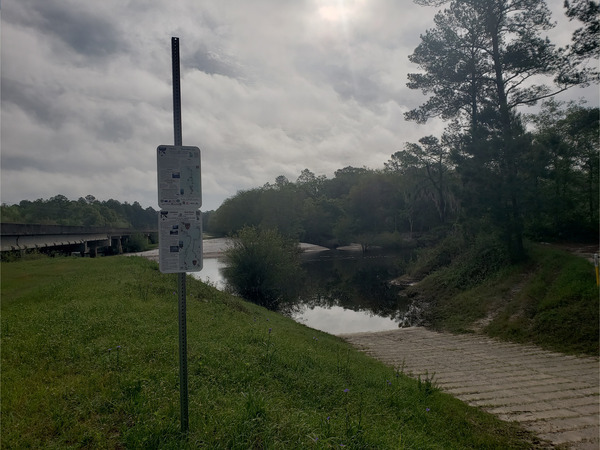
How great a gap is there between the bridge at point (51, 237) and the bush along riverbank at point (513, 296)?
29.5 m

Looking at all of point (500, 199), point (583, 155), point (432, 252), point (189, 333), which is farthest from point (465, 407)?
point (583, 155)

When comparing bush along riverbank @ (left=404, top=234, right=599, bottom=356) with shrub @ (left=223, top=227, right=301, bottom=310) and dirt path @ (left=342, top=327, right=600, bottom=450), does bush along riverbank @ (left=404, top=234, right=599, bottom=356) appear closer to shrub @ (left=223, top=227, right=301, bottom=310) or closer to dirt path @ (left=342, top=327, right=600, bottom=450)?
dirt path @ (left=342, top=327, right=600, bottom=450)

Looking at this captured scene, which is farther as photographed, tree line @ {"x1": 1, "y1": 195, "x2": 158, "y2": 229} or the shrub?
tree line @ {"x1": 1, "y1": 195, "x2": 158, "y2": 229}

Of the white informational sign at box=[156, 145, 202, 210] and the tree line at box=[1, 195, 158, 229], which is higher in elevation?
the tree line at box=[1, 195, 158, 229]

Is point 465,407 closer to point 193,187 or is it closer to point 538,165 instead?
point 193,187

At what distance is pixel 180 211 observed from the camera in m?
3.62

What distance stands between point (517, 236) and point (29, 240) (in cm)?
3600

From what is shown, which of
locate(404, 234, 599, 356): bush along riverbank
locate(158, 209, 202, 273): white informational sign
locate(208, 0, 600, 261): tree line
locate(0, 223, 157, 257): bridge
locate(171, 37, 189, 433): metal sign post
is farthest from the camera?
locate(0, 223, 157, 257): bridge

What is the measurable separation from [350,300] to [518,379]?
66.4 ft

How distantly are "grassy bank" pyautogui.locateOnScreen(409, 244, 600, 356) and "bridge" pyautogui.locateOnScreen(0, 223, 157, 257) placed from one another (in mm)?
30022

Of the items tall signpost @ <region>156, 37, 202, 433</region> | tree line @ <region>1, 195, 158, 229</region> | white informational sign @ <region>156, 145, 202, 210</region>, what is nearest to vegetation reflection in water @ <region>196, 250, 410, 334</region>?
tall signpost @ <region>156, 37, 202, 433</region>

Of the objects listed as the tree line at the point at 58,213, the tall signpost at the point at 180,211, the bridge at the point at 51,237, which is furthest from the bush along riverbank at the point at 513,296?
the tree line at the point at 58,213

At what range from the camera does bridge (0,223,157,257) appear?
1097 inches

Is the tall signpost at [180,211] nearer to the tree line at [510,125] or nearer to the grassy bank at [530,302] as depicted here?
the grassy bank at [530,302]
